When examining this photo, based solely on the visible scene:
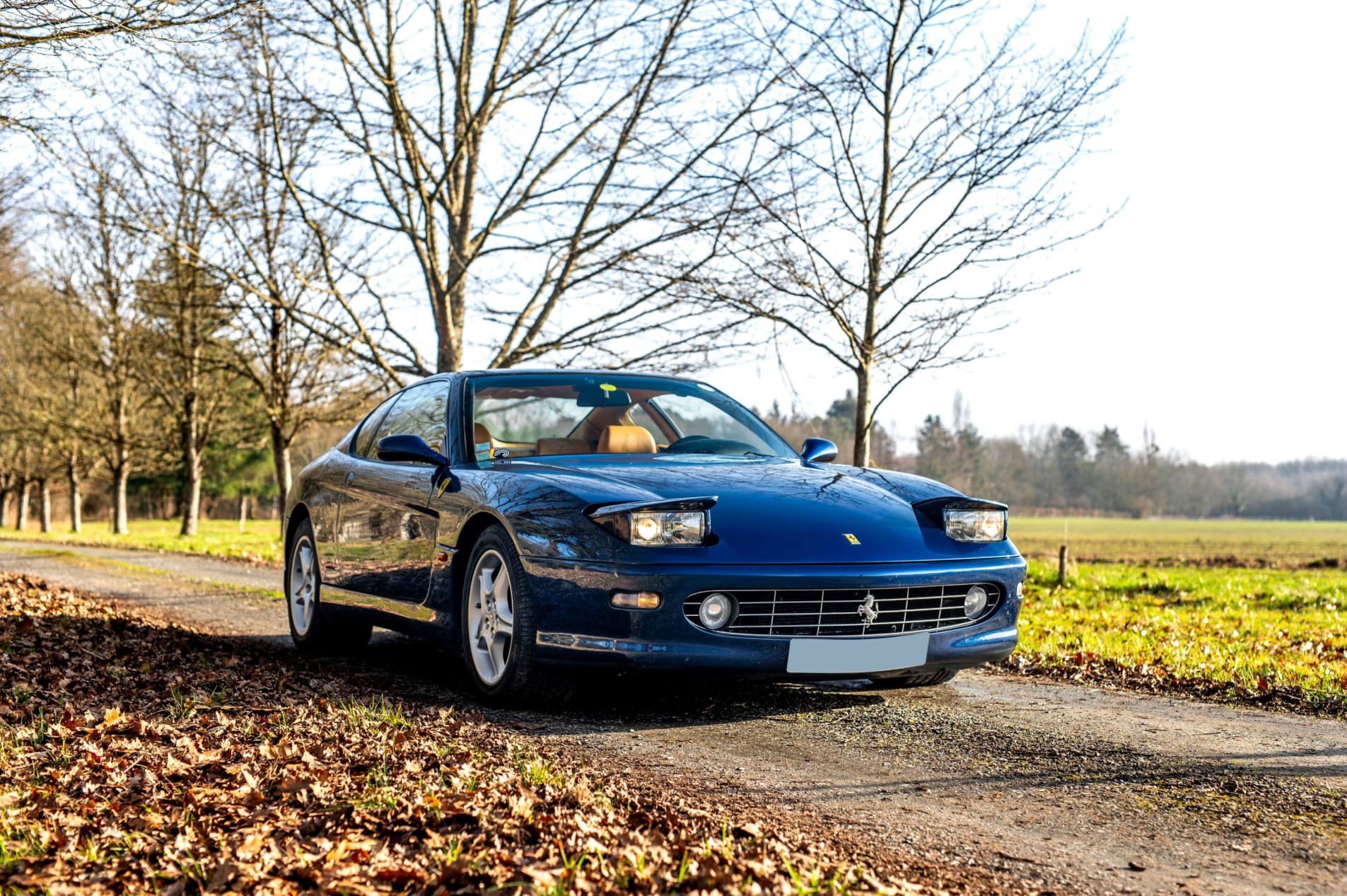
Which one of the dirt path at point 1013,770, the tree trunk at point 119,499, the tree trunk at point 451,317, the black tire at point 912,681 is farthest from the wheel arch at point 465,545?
the tree trunk at point 119,499

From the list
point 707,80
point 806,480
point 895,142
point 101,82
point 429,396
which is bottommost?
point 806,480

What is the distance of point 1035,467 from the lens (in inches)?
3479

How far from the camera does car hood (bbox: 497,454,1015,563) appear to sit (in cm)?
454

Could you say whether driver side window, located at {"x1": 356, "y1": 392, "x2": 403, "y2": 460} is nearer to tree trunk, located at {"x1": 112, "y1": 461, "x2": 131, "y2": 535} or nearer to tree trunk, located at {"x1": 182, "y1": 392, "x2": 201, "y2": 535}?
tree trunk, located at {"x1": 182, "y1": 392, "x2": 201, "y2": 535}

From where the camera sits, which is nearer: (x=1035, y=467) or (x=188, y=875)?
(x=188, y=875)

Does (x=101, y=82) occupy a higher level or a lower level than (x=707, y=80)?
lower

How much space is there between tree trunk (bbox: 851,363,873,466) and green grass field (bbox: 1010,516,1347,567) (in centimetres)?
439

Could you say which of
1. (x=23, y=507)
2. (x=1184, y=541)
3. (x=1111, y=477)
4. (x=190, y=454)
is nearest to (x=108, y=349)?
(x=190, y=454)

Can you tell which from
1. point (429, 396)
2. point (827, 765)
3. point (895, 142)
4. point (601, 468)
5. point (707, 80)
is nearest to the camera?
point (827, 765)

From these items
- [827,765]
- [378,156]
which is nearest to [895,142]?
[378,156]

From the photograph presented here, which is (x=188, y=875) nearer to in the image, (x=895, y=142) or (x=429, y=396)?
(x=429, y=396)

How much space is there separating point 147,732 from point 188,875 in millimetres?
1573

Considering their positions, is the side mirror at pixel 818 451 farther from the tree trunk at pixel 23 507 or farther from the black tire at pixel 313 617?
the tree trunk at pixel 23 507

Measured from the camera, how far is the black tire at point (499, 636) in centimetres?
470
